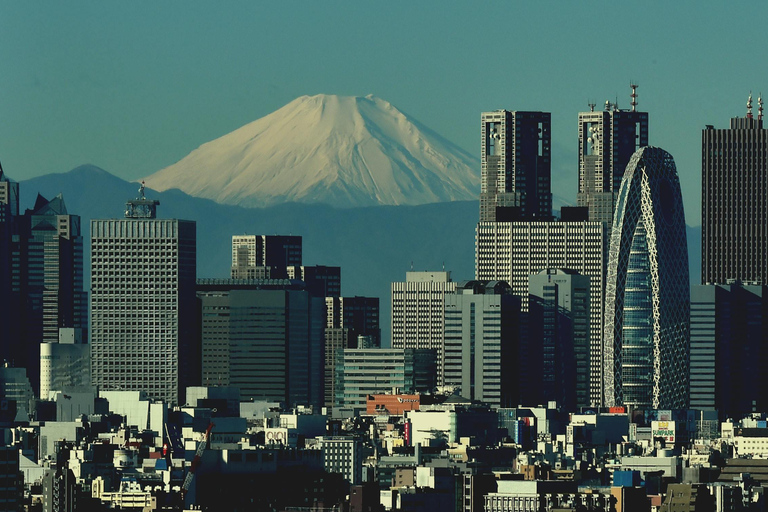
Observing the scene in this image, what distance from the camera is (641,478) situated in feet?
634

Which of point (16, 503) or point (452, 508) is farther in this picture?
point (452, 508)

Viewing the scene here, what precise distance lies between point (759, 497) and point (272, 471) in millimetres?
34956

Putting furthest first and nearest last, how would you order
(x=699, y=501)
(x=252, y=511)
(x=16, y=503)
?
(x=699, y=501)
(x=252, y=511)
(x=16, y=503)

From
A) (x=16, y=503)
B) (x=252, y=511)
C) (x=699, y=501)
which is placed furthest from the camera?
(x=699, y=501)

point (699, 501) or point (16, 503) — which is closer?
point (16, 503)

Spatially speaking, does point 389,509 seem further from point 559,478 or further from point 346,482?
point 559,478

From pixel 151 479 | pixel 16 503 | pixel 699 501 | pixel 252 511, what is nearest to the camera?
pixel 16 503

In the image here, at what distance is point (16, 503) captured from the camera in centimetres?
12781

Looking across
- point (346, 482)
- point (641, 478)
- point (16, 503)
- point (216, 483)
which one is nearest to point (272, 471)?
point (216, 483)

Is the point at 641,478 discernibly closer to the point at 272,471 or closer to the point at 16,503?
the point at 272,471

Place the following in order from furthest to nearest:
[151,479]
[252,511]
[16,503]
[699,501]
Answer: [151,479] < [699,501] < [252,511] < [16,503]

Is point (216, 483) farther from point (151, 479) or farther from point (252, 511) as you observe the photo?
point (151, 479)

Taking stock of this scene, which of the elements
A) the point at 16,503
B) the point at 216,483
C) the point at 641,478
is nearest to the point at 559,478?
the point at 641,478

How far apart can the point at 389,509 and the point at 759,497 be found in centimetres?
2863
